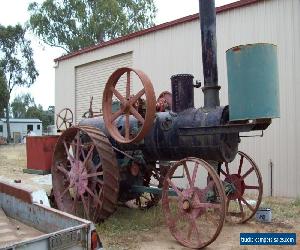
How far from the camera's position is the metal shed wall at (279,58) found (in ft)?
28.6

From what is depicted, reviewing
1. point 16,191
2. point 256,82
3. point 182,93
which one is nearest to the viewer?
point 16,191

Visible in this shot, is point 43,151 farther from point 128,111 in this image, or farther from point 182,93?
point 182,93

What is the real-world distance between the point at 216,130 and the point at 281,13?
4511 millimetres

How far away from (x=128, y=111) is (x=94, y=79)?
28.4ft

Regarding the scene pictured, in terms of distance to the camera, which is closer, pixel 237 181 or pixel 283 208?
pixel 237 181

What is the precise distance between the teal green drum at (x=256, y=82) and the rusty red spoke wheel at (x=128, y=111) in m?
1.14

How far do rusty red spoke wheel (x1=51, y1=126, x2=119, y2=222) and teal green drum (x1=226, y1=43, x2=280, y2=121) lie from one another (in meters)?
2.05

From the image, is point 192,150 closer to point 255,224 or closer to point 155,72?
point 255,224

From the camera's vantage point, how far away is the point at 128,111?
591cm

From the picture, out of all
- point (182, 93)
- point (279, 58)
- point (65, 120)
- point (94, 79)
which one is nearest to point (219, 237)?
point (182, 93)

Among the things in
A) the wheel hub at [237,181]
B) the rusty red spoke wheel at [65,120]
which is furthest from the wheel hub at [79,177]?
the wheel hub at [237,181]

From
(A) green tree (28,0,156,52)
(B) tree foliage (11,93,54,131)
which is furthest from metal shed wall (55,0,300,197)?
(B) tree foliage (11,93,54,131)

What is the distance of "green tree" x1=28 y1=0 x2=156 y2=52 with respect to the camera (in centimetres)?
3256

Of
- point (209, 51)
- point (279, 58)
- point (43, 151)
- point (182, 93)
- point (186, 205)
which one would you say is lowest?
point (186, 205)
